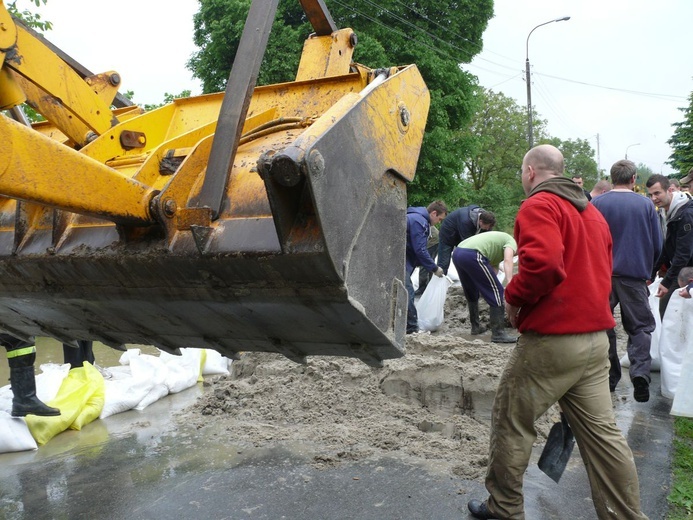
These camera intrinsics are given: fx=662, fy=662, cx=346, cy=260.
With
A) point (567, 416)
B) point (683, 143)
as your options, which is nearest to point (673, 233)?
point (567, 416)

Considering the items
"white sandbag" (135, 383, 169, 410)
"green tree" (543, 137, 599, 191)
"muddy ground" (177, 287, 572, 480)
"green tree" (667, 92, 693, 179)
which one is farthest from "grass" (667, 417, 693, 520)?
"green tree" (543, 137, 599, 191)

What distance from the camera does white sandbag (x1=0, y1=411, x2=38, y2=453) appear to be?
434 cm

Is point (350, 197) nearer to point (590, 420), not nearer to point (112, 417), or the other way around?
point (590, 420)

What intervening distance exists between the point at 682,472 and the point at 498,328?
3543 millimetres

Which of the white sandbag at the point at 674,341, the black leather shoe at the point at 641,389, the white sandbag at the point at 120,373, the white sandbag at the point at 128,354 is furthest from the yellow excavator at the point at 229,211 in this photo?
the white sandbag at the point at 674,341

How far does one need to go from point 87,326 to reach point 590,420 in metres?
2.38

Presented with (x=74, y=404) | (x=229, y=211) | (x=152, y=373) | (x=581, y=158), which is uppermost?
(x=581, y=158)

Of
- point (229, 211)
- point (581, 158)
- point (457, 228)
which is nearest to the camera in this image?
point (229, 211)

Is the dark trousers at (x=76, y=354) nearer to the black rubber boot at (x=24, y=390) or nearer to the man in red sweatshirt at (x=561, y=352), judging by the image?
the black rubber boot at (x=24, y=390)

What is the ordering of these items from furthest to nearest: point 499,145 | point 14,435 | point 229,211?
point 499,145, point 14,435, point 229,211

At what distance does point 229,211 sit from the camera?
97.5 inches

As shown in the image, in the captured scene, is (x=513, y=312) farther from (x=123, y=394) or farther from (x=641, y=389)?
(x=123, y=394)

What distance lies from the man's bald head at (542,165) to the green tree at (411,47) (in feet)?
49.0

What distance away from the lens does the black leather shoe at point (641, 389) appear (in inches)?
195
